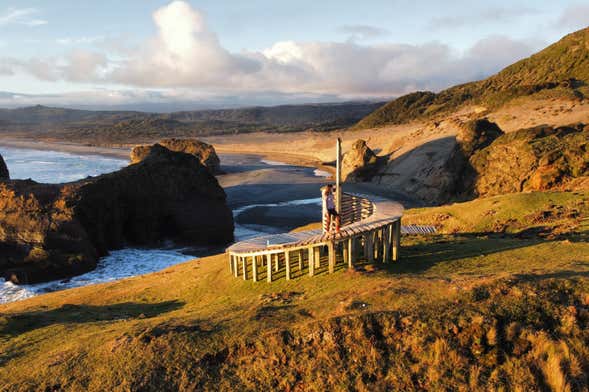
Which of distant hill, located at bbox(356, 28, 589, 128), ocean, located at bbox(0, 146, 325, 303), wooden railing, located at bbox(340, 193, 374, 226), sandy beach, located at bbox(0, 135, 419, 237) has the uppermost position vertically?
distant hill, located at bbox(356, 28, 589, 128)

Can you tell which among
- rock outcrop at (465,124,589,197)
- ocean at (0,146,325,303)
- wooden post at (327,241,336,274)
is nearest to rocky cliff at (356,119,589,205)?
rock outcrop at (465,124,589,197)

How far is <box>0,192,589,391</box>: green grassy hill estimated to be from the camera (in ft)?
26.6

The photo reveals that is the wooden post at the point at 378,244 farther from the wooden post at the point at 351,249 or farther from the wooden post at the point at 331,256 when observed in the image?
the wooden post at the point at 331,256

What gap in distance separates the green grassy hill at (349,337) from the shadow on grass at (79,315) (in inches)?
3.3

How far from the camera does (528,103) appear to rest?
191 ft

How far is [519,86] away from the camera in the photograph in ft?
263

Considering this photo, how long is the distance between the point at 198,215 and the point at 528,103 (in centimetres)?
4922

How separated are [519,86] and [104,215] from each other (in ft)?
257

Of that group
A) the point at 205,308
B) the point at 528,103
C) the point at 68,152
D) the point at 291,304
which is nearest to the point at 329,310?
the point at 291,304

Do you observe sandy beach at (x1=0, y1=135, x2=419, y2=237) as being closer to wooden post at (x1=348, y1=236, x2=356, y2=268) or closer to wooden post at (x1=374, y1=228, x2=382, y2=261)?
wooden post at (x1=374, y1=228, x2=382, y2=261)

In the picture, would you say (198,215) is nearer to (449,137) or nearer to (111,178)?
(111,178)

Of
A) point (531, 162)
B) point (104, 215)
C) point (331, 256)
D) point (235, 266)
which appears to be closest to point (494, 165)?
point (531, 162)

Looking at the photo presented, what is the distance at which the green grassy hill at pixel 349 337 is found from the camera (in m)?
8.09

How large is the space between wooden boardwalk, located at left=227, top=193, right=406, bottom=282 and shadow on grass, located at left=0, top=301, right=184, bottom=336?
2602mm
